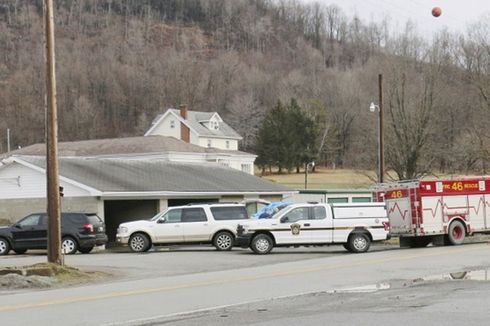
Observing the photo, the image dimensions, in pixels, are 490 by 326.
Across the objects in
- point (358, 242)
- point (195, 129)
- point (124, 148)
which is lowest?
point (358, 242)

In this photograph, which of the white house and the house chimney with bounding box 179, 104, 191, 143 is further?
the house chimney with bounding box 179, 104, 191, 143

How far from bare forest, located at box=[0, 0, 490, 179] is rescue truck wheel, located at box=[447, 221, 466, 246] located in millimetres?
20054

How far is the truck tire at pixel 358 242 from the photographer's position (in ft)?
89.4

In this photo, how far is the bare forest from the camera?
55.6 m

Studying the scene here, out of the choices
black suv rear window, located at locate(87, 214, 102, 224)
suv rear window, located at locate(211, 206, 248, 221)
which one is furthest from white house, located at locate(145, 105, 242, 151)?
suv rear window, located at locate(211, 206, 248, 221)

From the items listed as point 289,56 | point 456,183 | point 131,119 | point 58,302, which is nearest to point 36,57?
point 131,119

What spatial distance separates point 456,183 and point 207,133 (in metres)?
54.3

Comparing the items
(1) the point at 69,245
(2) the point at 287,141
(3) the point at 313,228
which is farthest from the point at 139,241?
(2) the point at 287,141

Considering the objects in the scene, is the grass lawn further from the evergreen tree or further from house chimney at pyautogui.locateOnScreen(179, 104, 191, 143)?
house chimney at pyautogui.locateOnScreen(179, 104, 191, 143)

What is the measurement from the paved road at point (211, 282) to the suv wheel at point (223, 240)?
1806mm

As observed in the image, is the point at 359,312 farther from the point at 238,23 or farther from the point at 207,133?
the point at 238,23

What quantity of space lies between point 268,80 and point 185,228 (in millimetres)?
119479

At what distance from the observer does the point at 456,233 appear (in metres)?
30.0

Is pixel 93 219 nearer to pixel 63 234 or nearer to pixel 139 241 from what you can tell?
pixel 63 234
